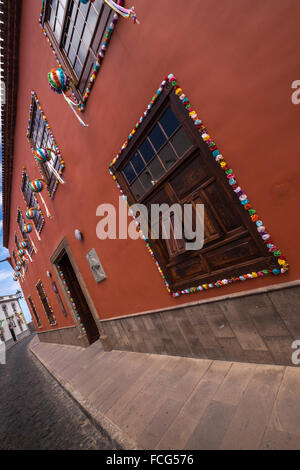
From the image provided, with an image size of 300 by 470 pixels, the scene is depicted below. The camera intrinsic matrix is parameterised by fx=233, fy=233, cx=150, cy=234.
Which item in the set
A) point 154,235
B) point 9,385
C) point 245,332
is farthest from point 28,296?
point 245,332

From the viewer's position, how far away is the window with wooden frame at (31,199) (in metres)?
8.59

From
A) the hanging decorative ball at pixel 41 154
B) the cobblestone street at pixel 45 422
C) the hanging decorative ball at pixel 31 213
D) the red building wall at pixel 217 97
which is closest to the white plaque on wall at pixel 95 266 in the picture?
the red building wall at pixel 217 97

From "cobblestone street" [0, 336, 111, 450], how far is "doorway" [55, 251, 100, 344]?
1.82m

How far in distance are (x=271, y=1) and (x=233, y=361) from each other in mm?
3568

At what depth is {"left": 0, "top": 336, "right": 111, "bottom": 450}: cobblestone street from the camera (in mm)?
3057

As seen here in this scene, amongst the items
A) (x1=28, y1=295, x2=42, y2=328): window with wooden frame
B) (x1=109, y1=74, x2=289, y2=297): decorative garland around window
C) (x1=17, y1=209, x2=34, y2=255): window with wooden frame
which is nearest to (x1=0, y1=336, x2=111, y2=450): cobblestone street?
(x1=109, y1=74, x2=289, y2=297): decorative garland around window

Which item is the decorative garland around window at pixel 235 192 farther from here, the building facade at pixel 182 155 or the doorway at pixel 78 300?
the doorway at pixel 78 300

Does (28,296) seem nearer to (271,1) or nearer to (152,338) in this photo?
(152,338)

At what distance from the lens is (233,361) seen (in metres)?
2.92

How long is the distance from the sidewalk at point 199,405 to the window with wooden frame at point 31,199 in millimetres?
6355

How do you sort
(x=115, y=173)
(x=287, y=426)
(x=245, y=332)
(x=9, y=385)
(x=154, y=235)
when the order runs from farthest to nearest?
(x=9, y=385) < (x=115, y=173) < (x=154, y=235) < (x=245, y=332) < (x=287, y=426)

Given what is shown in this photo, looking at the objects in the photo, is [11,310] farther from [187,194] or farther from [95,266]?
[187,194]

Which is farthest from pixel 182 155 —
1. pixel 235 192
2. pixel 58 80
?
pixel 58 80
